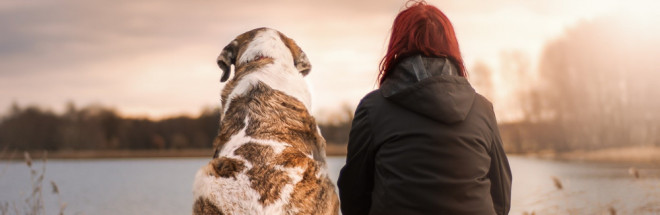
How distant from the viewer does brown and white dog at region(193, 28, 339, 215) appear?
356 centimetres

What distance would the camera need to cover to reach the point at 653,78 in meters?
36.2

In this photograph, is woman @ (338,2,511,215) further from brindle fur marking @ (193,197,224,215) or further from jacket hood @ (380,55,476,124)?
brindle fur marking @ (193,197,224,215)

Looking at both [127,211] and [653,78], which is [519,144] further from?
[127,211]

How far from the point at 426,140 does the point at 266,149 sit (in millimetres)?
1066

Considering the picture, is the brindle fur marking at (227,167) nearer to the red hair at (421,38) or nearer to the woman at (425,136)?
Result: the woman at (425,136)

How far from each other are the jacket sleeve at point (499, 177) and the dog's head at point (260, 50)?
2.03 m

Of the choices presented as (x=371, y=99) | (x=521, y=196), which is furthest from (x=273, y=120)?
(x=521, y=196)

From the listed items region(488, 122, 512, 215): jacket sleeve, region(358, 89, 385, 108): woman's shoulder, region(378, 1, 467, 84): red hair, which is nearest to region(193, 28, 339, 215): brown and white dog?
region(358, 89, 385, 108): woman's shoulder

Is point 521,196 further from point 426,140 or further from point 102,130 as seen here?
point 102,130

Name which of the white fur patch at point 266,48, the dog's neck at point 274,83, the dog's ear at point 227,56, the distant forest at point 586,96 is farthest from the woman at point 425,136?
the distant forest at point 586,96

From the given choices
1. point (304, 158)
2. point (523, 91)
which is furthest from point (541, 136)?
point (304, 158)

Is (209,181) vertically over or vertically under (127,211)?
over

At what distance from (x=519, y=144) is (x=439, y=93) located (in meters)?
37.7

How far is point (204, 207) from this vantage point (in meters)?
3.71
